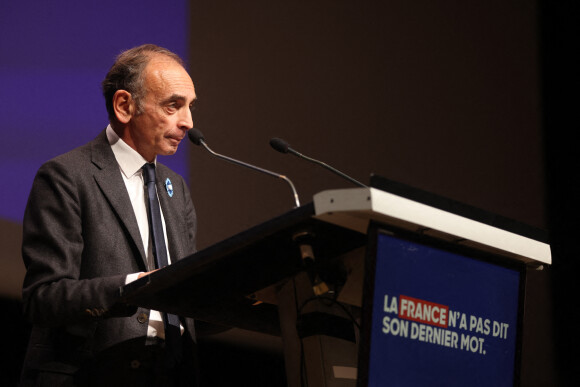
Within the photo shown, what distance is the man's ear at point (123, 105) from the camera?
231cm

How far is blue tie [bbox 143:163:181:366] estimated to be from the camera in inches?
76.0

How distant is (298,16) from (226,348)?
1.50m

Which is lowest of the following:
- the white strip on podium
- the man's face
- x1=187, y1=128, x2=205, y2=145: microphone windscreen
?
the white strip on podium

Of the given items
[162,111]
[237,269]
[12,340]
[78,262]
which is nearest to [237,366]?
[12,340]

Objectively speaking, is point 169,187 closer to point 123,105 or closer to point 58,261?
point 123,105

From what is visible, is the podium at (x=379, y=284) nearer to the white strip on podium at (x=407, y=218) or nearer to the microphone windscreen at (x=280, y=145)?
the white strip on podium at (x=407, y=218)

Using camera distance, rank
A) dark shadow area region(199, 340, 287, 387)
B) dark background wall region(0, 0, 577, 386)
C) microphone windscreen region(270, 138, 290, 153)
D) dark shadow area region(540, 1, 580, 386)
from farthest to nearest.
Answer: dark shadow area region(540, 1, 580, 386) → dark background wall region(0, 0, 577, 386) → dark shadow area region(199, 340, 287, 387) → microphone windscreen region(270, 138, 290, 153)

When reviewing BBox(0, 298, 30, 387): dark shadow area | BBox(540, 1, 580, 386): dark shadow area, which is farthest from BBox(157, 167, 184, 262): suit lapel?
BBox(540, 1, 580, 386): dark shadow area

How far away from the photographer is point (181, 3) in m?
3.17

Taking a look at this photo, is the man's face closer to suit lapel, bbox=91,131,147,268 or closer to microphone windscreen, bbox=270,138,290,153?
suit lapel, bbox=91,131,147,268

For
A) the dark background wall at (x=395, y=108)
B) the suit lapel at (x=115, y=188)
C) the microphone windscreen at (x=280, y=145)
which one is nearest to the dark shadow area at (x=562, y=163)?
the dark background wall at (x=395, y=108)

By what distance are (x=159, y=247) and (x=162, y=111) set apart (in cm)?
49

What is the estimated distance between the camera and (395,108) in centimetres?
367

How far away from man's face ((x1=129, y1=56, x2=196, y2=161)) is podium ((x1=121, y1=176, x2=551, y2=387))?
2.18 feet
